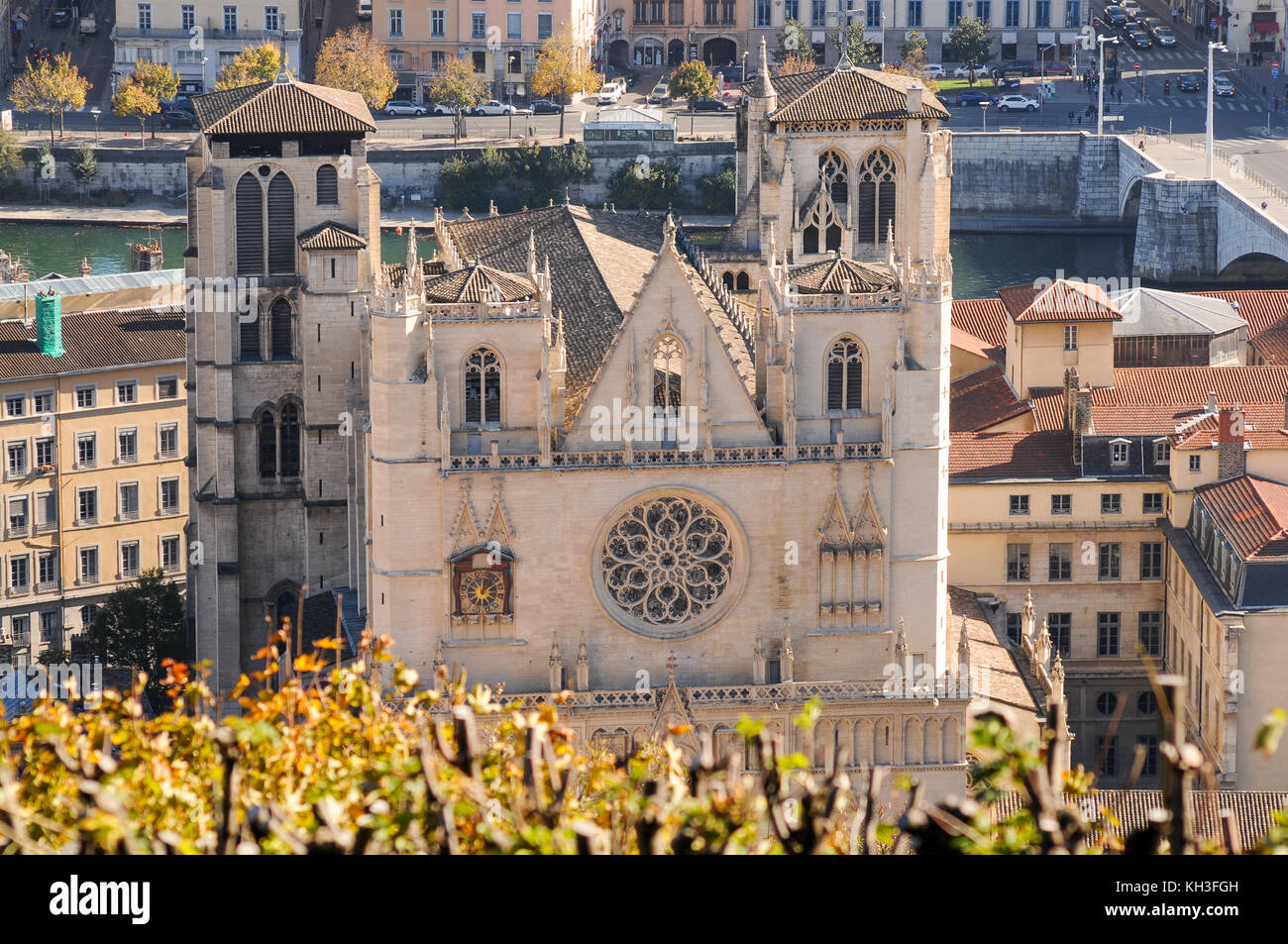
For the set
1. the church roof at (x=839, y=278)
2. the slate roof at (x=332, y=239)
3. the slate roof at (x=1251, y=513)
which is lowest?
the slate roof at (x=1251, y=513)

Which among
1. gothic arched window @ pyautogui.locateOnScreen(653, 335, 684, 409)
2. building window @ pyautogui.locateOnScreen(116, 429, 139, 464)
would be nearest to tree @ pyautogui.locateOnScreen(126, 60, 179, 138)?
building window @ pyautogui.locateOnScreen(116, 429, 139, 464)

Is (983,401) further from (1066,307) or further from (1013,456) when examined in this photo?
(1013,456)

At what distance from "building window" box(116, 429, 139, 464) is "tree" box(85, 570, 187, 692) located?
1221 centimetres

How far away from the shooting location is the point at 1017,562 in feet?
325

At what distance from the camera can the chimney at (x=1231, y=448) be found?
9625cm

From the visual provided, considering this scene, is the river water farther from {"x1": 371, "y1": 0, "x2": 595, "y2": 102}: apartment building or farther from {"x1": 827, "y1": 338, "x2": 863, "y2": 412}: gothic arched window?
{"x1": 827, "y1": 338, "x2": 863, "y2": 412}: gothic arched window

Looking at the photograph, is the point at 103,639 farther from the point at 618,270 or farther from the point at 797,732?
the point at 797,732

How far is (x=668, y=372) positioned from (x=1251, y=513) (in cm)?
2013

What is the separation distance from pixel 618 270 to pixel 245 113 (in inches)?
Result: 467

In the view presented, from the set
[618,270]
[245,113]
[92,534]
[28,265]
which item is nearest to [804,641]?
[618,270]

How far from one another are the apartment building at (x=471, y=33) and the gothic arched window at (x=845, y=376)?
114 meters

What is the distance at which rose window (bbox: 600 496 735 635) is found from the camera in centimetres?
8381

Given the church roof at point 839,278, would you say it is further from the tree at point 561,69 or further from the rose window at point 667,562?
the tree at point 561,69

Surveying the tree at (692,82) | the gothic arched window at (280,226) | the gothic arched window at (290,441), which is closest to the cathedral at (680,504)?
the gothic arched window at (290,441)
